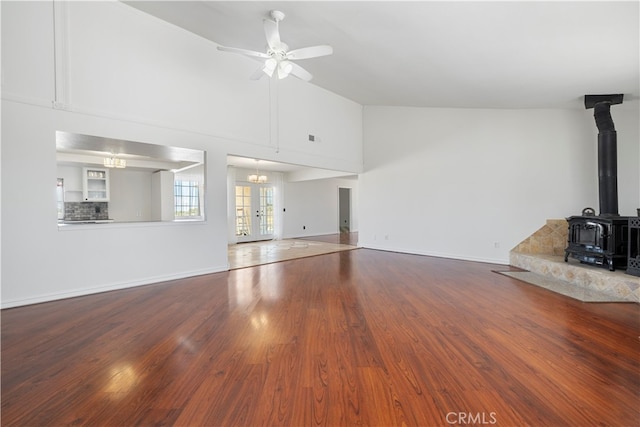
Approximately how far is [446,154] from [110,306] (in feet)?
20.1

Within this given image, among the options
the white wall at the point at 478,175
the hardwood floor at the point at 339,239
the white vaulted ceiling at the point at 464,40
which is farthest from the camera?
the hardwood floor at the point at 339,239

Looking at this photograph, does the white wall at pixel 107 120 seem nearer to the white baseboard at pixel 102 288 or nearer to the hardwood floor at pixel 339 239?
the white baseboard at pixel 102 288

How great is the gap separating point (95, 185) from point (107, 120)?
436 centimetres

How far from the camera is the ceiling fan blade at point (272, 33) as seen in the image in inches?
115

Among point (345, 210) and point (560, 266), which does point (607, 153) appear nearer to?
point (560, 266)

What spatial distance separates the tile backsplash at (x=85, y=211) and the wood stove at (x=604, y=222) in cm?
957

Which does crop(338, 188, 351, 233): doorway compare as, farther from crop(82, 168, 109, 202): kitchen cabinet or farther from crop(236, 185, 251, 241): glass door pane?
crop(82, 168, 109, 202): kitchen cabinet

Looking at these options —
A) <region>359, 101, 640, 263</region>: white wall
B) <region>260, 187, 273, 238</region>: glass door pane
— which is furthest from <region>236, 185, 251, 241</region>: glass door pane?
<region>359, 101, 640, 263</region>: white wall

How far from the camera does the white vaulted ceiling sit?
2.70 meters

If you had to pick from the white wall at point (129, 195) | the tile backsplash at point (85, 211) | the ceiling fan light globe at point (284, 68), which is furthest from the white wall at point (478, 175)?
the tile backsplash at point (85, 211)

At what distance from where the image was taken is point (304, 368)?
71.6 inches

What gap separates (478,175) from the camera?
5488mm

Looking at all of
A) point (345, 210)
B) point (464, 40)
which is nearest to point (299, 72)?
point (464, 40)

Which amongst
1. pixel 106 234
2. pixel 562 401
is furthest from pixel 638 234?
pixel 106 234
